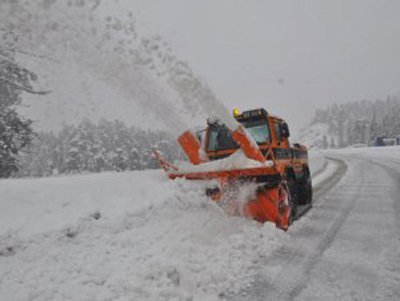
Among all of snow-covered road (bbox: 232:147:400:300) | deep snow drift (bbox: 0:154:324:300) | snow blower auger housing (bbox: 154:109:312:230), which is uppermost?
snow blower auger housing (bbox: 154:109:312:230)

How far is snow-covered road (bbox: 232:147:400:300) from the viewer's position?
2.79 meters

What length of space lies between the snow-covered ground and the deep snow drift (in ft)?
0.04

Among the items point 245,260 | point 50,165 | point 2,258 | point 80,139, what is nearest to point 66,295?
point 2,258

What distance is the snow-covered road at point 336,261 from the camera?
2.79 metres

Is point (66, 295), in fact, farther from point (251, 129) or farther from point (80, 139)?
point (80, 139)

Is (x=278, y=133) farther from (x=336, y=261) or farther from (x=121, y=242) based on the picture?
(x=121, y=242)

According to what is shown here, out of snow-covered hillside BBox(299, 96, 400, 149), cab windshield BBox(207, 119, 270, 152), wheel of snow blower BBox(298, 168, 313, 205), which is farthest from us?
snow-covered hillside BBox(299, 96, 400, 149)

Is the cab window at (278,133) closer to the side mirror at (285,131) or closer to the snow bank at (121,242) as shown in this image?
the side mirror at (285,131)

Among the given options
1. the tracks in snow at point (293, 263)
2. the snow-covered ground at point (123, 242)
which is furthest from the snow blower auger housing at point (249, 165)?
the tracks in snow at point (293, 263)

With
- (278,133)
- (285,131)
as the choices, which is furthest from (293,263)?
(285,131)

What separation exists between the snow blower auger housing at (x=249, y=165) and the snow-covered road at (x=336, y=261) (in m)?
0.64

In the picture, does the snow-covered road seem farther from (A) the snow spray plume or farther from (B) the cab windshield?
(A) the snow spray plume

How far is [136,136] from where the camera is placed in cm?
2995

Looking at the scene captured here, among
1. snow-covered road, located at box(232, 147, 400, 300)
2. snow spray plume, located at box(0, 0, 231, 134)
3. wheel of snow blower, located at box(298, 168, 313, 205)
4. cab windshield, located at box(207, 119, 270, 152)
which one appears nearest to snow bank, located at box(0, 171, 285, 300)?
snow-covered road, located at box(232, 147, 400, 300)
